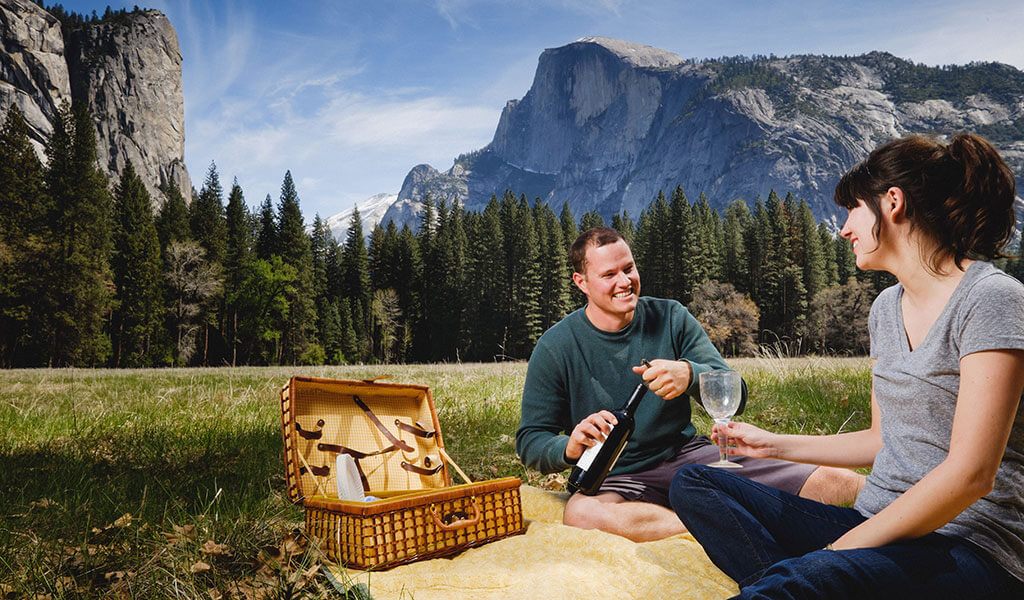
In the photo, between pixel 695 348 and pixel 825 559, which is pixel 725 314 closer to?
pixel 695 348

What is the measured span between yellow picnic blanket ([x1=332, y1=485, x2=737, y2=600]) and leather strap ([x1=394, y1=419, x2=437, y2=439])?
1118mm

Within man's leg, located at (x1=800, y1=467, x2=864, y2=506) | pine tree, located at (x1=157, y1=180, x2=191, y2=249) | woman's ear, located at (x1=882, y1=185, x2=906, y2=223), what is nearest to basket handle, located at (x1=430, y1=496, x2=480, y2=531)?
man's leg, located at (x1=800, y1=467, x2=864, y2=506)

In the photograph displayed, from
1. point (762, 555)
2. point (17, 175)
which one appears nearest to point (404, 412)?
point (762, 555)

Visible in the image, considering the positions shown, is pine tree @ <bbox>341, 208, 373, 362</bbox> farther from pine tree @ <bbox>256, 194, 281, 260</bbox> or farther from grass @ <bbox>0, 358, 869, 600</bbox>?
grass @ <bbox>0, 358, 869, 600</bbox>

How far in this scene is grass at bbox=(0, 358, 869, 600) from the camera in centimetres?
282

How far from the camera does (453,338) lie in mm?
69688

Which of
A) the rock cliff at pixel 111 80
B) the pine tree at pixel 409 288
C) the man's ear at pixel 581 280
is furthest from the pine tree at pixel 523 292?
the rock cliff at pixel 111 80

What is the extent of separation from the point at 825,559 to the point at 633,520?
1.77 metres

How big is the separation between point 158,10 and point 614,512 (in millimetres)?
160709

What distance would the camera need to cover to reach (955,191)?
210cm

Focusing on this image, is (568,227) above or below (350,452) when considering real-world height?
above

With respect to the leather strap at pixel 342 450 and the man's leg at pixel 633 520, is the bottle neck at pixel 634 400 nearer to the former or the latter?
the man's leg at pixel 633 520

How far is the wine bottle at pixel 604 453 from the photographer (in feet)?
11.4

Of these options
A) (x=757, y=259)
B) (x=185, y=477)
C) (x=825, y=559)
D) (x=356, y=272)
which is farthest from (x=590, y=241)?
(x=757, y=259)
